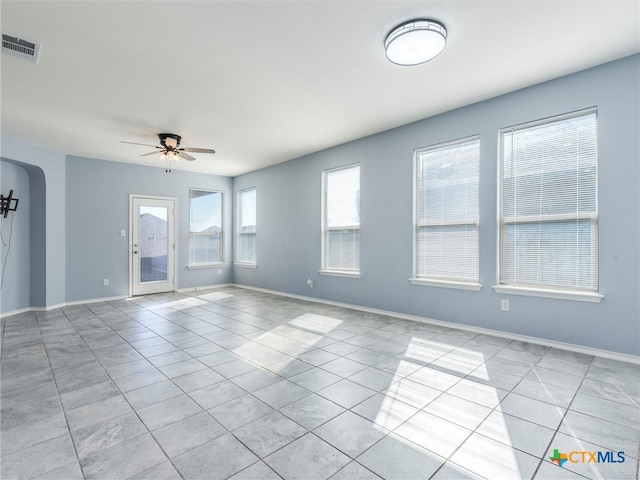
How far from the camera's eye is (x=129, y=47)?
8.50ft

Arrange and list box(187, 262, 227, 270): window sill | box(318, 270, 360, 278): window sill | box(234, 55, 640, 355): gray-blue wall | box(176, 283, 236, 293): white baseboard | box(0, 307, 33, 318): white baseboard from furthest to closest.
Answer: box(187, 262, 227, 270): window sill < box(176, 283, 236, 293): white baseboard < box(318, 270, 360, 278): window sill < box(0, 307, 33, 318): white baseboard < box(234, 55, 640, 355): gray-blue wall

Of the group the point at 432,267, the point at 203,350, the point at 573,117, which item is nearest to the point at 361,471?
the point at 203,350

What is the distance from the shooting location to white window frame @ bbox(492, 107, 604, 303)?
302 cm

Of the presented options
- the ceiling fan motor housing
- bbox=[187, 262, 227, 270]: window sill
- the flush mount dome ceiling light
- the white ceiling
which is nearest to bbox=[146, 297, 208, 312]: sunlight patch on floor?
bbox=[187, 262, 227, 270]: window sill

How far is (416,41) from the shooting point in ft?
8.04

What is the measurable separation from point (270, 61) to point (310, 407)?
286 centimetres

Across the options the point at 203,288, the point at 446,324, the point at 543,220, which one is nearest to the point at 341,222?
the point at 446,324

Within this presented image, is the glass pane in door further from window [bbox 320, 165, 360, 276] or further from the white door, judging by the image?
window [bbox 320, 165, 360, 276]

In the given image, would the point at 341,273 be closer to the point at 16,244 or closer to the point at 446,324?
the point at 446,324

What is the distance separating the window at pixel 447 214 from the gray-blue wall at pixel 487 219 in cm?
11

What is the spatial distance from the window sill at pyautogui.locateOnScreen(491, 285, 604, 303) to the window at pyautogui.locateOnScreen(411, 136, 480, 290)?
1.10 feet

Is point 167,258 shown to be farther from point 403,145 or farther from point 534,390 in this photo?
point 534,390

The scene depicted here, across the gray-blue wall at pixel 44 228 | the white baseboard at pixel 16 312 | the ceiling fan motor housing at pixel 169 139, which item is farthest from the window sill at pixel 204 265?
the ceiling fan motor housing at pixel 169 139

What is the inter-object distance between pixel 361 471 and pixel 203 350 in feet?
7.37
